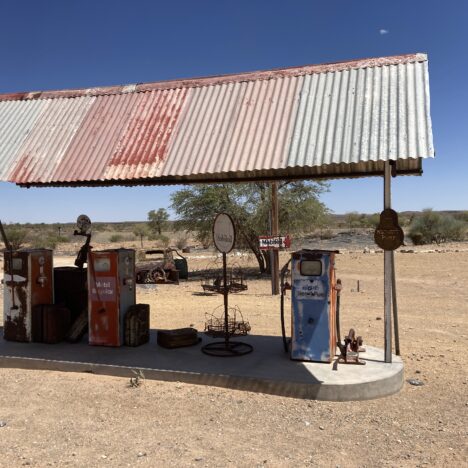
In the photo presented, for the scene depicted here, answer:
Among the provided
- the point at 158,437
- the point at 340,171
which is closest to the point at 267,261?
the point at 340,171

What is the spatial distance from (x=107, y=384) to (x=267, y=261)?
14.6 metres

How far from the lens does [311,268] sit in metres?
6.43

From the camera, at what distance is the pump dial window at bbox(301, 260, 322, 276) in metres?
6.40

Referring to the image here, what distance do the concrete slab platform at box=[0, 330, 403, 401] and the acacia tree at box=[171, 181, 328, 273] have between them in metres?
11.9

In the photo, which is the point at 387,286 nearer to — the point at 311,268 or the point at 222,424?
the point at 311,268

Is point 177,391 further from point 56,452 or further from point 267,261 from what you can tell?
point 267,261

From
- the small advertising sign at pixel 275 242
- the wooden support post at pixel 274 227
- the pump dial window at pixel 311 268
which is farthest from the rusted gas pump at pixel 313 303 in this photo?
the wooden support post at pixel 274 227

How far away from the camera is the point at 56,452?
14.8ft

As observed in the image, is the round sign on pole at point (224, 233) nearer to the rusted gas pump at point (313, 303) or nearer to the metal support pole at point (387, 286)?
the rusted gas pump at point (313, 303)

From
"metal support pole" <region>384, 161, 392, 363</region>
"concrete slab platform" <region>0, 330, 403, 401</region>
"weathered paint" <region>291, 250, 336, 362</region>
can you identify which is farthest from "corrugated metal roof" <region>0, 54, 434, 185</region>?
"concrete slab platform" <region>0, 330, 403, 401</region>

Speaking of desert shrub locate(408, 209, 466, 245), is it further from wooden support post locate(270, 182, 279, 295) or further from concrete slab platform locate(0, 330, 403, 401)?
concrete slab platform locate(0, 330, 403, 401)

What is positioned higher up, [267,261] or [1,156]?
[1,156]

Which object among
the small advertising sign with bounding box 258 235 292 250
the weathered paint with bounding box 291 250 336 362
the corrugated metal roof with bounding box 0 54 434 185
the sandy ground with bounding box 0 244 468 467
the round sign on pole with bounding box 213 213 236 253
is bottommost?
the sandy ground with bounding box 0 244 468 467

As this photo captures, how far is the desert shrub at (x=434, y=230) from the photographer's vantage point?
36719mm
